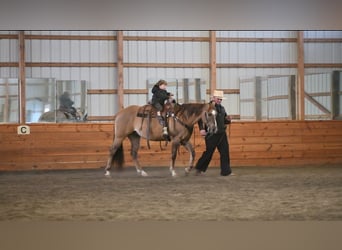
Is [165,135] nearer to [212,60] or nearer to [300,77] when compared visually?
[212,60]

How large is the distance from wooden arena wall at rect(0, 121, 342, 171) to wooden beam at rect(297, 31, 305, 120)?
20.1 inches

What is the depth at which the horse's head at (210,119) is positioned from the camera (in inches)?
352

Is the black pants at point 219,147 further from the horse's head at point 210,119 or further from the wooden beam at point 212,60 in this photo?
the wooden beam at point 212,60

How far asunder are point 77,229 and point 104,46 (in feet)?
29.7

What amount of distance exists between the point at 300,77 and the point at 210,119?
4317 millimetres

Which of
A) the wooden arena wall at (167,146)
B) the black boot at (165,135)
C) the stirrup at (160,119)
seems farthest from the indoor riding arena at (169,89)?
the stirrup at (160,119)

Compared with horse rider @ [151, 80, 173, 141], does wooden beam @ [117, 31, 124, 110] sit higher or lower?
higher

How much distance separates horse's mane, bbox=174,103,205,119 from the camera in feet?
30.2

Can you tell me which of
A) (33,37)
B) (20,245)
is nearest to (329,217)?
(20,245)

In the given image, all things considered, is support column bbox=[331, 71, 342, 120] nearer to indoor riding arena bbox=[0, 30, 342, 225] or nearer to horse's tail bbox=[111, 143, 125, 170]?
indoor riding arena bbox=[0, 30, 342, 225]

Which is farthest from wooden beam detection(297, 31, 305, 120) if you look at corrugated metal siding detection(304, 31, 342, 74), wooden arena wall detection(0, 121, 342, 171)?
wooden arena wall detection(0, 121, 342, 171)

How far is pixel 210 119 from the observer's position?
29.4 feet

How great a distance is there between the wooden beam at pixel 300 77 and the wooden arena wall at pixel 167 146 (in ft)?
1.67

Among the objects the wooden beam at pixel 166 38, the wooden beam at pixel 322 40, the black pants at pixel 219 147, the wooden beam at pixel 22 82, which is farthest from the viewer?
the wooden beam at pixel 322 40
